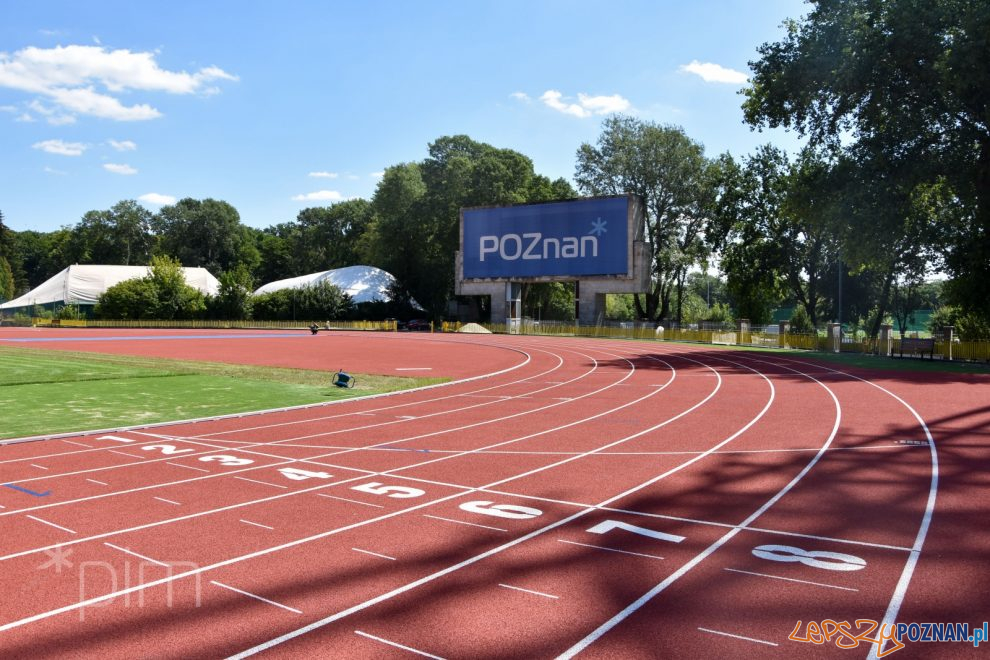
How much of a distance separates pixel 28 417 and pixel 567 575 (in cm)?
1257

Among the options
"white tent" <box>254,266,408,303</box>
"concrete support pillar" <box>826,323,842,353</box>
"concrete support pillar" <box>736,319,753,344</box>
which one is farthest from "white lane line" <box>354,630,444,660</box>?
"white tent" <box>254,266,408,303</box>

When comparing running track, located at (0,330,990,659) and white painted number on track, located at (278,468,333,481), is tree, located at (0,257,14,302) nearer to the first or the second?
running track, located at (0,330,990,659)

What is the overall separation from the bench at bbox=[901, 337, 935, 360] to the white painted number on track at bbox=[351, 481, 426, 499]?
103 ft

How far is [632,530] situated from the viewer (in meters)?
6.90

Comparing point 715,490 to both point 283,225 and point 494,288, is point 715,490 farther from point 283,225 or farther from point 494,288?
point 283,225

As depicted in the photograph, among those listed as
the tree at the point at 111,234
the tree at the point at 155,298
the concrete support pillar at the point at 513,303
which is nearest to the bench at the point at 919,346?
the concrete support pillar at the point at 513,303

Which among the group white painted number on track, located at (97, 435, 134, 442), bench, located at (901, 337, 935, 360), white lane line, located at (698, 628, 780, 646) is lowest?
white lane line, located at (698, 628, 780, 646)

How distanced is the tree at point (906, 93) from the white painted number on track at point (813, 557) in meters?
27.3

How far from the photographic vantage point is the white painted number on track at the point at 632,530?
21.8 ft

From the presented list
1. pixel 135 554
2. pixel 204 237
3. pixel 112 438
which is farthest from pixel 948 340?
pixel 204 237

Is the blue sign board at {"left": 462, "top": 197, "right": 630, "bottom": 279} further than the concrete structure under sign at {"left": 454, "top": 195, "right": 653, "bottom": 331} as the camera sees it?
Yes

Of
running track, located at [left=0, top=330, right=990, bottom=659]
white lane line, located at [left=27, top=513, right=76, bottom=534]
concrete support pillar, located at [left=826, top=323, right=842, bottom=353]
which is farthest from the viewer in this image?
concrete support pillar, located at [left=826, top=323, right=842, bottom=353]

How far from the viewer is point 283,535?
21.9ft

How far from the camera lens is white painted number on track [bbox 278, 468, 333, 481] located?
9055mm
